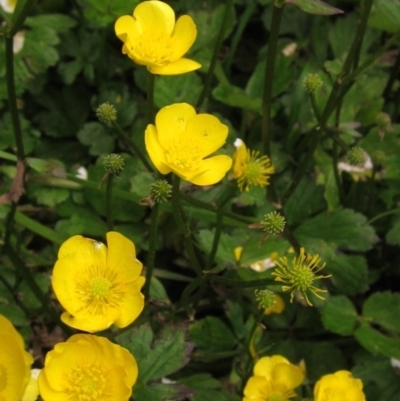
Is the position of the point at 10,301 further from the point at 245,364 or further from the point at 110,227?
the point at 245,364

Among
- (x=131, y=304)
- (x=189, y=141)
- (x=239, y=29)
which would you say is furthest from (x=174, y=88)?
(x=131, y=304)

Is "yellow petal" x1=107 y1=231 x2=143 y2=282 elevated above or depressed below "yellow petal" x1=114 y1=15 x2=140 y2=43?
Result: below

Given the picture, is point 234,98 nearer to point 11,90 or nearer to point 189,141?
point 189,141

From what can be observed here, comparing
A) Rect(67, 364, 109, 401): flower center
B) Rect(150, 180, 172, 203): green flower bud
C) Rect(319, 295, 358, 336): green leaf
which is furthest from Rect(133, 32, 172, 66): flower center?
Rect(319, 295, 358, 336): green leaf

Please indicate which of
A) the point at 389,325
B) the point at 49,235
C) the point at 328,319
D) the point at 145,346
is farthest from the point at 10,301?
the point at 389,325

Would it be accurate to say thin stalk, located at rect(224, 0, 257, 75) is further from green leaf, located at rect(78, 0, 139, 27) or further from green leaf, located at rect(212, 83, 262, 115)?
green leaf, located at rect(78, 0, 139, 27)

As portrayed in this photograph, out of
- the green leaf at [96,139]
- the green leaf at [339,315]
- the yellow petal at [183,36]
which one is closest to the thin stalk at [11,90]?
the yellow petal at [183,36]
